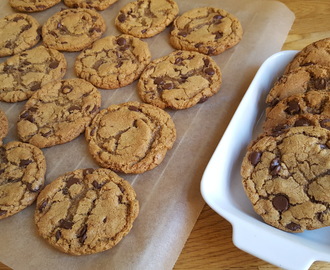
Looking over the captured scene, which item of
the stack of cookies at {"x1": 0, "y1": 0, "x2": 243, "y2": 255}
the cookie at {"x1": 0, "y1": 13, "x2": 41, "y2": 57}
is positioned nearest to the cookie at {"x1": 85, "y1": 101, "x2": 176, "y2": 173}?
the stack of cookies at {"x1": 0, "y1": 0, "x2": 243, "y2": 255}

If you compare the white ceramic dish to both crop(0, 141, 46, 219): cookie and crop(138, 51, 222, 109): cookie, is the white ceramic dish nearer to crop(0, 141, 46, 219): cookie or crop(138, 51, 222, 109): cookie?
crop(138, 51, 222, 109): cookie

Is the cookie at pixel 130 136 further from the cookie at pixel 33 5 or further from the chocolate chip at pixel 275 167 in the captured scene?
the cookie at pixel 33 5

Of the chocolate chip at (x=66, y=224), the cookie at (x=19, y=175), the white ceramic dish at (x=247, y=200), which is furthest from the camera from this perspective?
the cookie at (x=19, y=175)

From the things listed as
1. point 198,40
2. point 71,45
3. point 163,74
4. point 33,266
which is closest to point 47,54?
point 71,45

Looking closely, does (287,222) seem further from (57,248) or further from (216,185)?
(57,248)

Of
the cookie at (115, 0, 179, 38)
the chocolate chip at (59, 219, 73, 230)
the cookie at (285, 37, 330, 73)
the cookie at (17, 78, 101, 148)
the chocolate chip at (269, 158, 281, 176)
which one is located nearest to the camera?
the chocolate chip at (269, 158, 281, 176)

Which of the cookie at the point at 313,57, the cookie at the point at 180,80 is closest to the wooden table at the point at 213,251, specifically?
the cookie at the point at 180,80

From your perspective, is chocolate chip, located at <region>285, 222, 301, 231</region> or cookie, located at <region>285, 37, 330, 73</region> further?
cookie, located at <region>285, 37, 330, 73</region>
